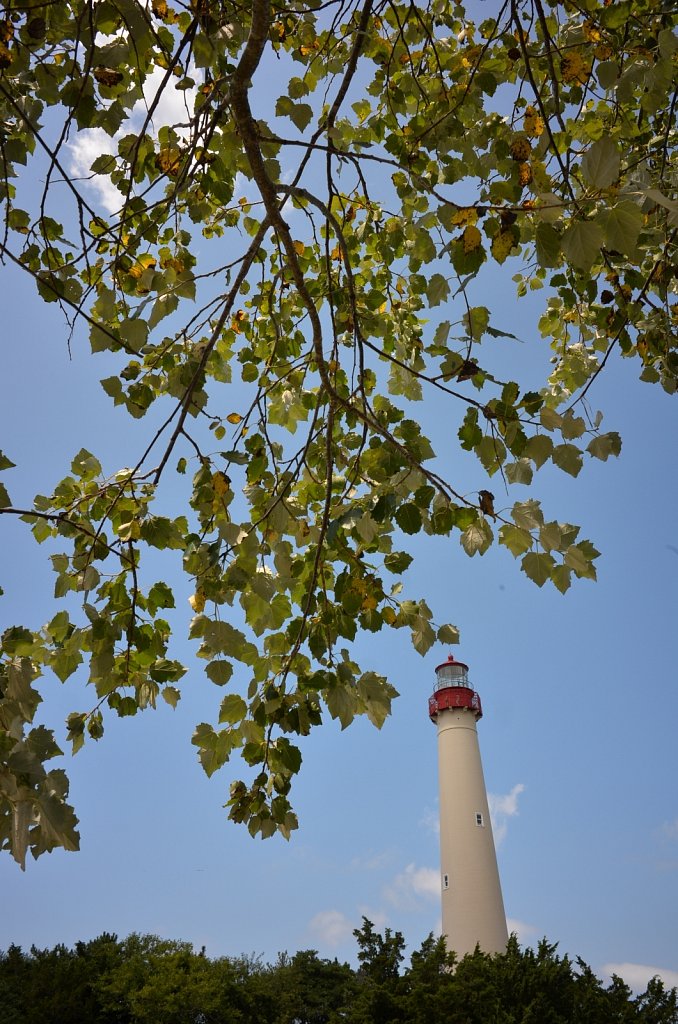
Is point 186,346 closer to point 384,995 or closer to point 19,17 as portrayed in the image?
point 19,17

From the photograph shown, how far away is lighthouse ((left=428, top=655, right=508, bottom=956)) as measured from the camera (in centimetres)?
1862


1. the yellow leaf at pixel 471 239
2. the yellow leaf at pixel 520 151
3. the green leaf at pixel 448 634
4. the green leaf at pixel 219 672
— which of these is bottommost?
the green leaf at pixel 219 672

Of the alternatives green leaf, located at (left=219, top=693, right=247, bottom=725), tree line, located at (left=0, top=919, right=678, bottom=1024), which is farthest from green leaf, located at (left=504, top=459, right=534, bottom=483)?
tree line, located at (left=0, top=919, right=678, bottom=1024)

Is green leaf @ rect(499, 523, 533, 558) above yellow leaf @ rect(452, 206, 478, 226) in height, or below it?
below

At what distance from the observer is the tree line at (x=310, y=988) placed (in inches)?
345

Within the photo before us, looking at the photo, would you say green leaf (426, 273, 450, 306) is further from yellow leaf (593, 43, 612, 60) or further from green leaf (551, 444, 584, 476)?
yellow leaf (593, 43, 612, 60)

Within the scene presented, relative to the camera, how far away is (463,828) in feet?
66.2

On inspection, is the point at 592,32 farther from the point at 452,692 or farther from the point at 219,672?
the point at 452,692

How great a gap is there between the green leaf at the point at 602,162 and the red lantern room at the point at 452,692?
884 inches

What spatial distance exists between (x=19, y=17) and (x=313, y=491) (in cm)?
177

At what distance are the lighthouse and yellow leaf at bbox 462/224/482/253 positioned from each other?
63.8ft

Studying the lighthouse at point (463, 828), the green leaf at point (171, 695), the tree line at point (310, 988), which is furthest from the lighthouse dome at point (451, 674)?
the green leaf at point (171, 695)

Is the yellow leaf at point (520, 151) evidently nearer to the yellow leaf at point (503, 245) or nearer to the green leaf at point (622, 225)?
the yellow leaf at point (503, 245)

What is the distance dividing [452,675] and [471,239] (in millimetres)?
22987
